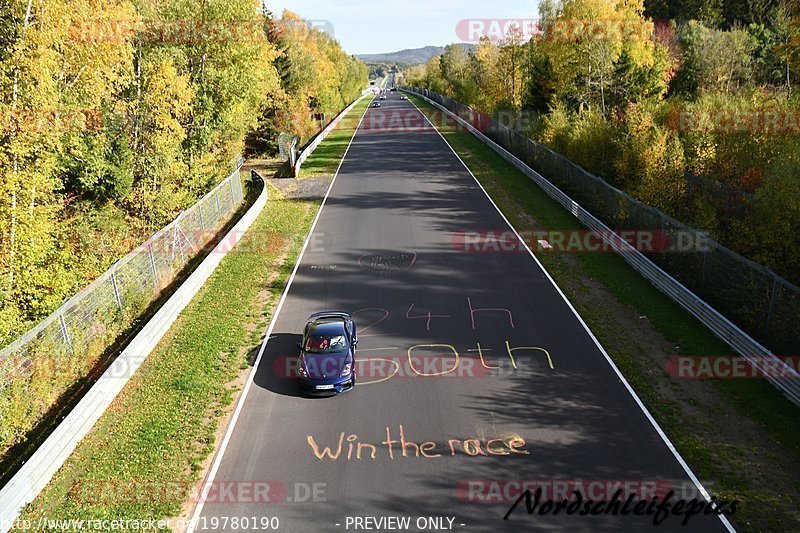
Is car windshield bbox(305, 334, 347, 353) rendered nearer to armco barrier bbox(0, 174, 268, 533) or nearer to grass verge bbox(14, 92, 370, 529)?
grass verge bbox(14, 92, 370, 529)

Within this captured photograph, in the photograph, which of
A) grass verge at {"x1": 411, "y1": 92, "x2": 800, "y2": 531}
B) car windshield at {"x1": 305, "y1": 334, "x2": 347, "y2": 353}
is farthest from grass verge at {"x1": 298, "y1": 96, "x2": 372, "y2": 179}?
car windshield at {"x1": 305, "y1": 334, "x2": 347, "y2": 353}

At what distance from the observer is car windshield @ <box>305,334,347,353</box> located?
15172mm

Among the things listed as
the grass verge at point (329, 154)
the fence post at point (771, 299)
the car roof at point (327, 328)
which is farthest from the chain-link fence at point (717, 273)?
the grass verge at point (329, 154)

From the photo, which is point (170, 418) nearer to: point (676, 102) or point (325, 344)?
point (325, 344)

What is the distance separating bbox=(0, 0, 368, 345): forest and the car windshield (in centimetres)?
891

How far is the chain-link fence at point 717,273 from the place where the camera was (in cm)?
1499

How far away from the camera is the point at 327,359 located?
1489 cm

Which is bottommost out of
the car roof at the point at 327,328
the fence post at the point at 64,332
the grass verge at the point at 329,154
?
the car roof at the point at 327,328

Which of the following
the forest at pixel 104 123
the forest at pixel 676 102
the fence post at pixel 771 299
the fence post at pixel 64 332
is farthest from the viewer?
the forest at pixel 676 102

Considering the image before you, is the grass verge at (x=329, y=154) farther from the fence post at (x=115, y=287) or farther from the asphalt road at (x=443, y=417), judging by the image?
the fence post at (x=115, y=287)

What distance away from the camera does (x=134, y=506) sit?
36.2 feet

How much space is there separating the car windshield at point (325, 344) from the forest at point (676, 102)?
13.9m

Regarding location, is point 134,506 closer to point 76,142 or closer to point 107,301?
point 107,301

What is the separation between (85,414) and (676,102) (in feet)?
120
